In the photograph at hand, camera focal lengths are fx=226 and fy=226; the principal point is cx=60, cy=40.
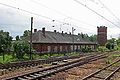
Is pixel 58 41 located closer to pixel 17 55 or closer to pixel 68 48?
pixel 68 48

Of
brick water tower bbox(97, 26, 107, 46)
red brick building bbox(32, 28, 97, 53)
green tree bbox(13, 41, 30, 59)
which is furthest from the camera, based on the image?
brick water tower bbox(97, 26, 107, 46)

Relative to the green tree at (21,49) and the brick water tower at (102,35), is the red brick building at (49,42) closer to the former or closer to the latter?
the green tree at (21,49)

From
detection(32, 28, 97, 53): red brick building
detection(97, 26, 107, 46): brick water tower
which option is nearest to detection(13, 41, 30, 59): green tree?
detection(32, 28, 97, 53): red brick building

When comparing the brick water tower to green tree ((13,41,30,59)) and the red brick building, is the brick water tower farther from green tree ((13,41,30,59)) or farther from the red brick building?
green tree ((13,41,30,59))

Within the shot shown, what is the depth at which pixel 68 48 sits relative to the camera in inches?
2474

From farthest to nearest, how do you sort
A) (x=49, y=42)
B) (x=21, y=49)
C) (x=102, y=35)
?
(x=102, y=35) → (x=49, y=42) → (x=21, y=49)

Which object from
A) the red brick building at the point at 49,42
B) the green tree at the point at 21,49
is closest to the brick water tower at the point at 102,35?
the red brick building at the point at 49,42

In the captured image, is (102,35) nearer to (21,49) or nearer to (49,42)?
(49,42)

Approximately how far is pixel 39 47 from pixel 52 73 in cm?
3262

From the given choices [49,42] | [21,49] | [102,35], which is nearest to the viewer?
Answer: [21,49]

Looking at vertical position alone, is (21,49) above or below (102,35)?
below

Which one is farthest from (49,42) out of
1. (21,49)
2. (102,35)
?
(102,35)

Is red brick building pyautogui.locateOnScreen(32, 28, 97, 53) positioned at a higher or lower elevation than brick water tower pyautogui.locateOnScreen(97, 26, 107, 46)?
lower

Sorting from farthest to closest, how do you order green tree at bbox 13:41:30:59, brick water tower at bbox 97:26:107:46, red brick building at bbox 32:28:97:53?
brick water tower at bbox 97:26:107:46, red brick building at bbox 32:28:97:53, green tree at bbox 13:41:30:59
